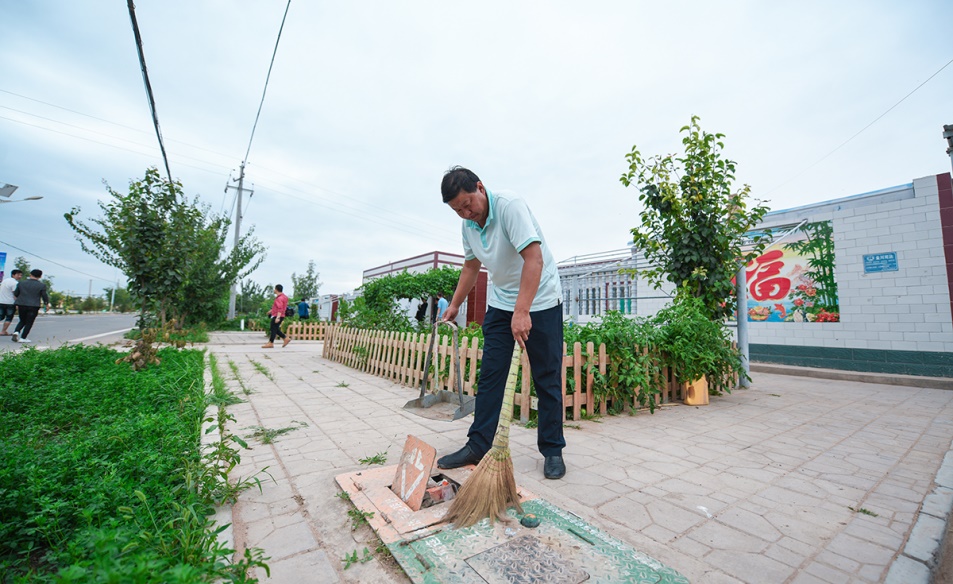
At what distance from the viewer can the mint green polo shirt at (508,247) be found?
235 centimetres

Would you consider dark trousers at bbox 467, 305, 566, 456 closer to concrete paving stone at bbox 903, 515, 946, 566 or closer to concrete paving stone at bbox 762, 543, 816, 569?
concrete paving stone at bbox 762, 543, 816, 569

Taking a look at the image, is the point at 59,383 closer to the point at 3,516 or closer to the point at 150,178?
the point at 3,516

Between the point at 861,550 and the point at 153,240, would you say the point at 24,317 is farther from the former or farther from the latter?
the point at 861,550

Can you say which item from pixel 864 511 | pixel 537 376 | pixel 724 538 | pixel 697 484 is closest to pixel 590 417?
pixel 697 484

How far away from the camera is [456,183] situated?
2357 millimetres

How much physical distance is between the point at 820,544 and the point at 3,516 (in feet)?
11.4

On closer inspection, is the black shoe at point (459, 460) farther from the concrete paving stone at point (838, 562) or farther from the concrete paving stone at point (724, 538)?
the concrete paving stone at point (838, 562)

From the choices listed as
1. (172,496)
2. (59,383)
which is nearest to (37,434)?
(172,496)

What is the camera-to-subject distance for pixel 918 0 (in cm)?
532

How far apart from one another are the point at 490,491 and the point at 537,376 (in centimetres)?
91

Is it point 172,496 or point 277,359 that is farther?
point 277,359

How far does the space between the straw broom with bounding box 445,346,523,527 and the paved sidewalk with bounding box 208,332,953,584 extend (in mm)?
340

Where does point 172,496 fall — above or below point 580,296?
below

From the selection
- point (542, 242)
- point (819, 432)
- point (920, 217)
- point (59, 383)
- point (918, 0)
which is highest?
point (918, 0)
